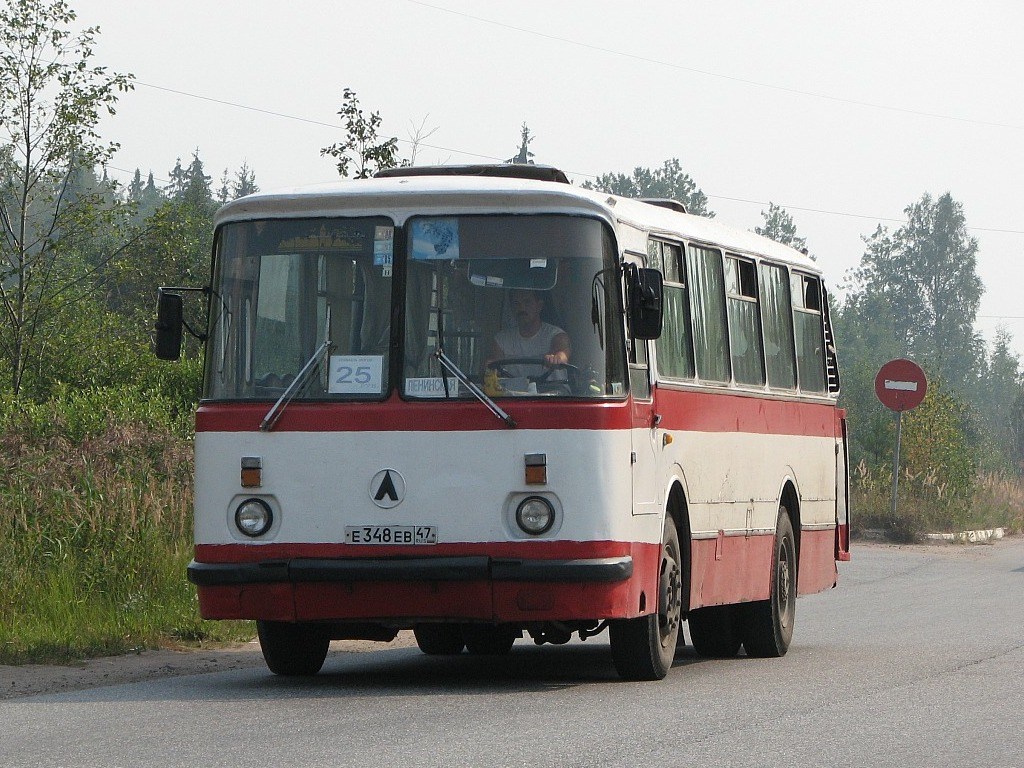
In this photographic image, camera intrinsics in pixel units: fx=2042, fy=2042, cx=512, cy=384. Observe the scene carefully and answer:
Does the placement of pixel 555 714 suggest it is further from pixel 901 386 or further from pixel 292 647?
pixel 901 386

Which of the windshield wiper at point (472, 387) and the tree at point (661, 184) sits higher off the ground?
the tree at point (661, 184)

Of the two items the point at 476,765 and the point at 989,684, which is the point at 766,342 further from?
the point at 476,765

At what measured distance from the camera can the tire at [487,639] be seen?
13525mm

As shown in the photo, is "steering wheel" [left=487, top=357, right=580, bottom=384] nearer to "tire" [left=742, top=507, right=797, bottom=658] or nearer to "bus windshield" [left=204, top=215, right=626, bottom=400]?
"bus windshield" [left=204, top=215, right=626, bottom=400]

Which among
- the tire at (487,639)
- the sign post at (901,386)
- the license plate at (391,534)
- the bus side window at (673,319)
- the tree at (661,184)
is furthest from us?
the tree at (661,184)

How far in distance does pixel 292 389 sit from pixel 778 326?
5.36m

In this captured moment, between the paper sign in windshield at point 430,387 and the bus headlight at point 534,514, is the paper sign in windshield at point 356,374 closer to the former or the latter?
the paper sign in windshield at point 430,387

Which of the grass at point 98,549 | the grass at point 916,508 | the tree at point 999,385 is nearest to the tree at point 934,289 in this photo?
the tree at point 999,385

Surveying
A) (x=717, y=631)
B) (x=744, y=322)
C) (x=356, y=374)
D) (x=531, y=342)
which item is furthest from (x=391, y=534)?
(x=717, y=631)

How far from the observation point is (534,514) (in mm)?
11266

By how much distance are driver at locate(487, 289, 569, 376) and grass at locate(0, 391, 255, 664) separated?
4.29 meters

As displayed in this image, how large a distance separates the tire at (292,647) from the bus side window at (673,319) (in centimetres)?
270

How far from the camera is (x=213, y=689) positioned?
38.7 ft

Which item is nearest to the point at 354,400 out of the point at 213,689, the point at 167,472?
the point at 213,689
